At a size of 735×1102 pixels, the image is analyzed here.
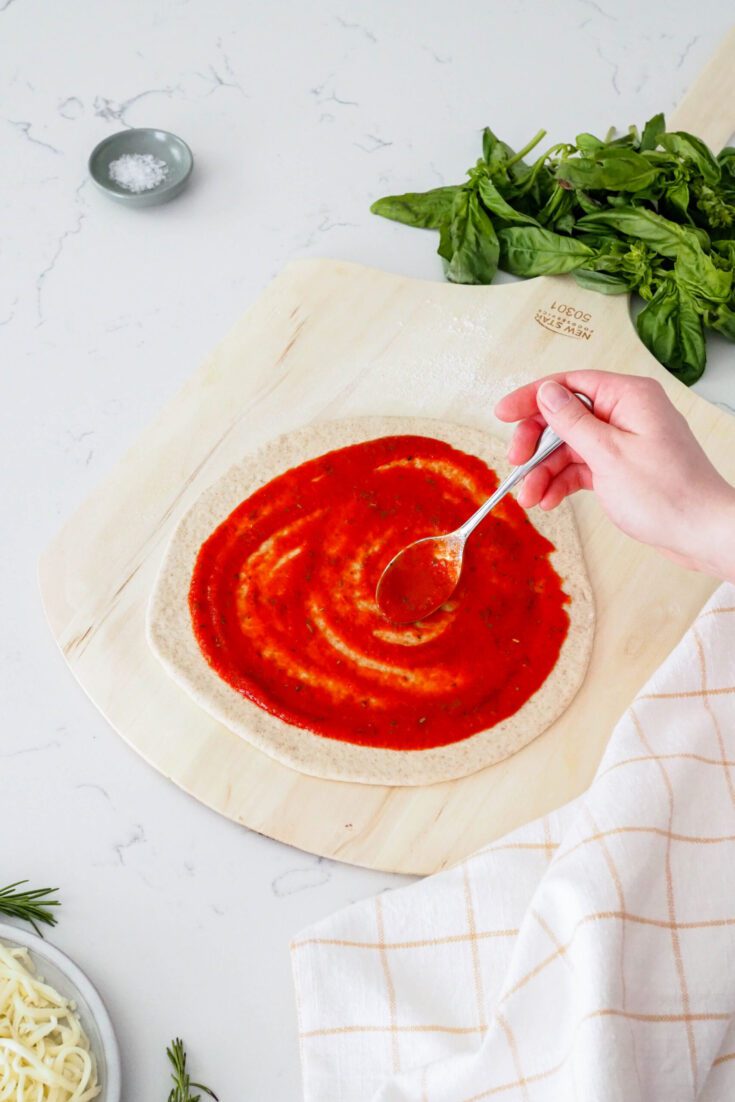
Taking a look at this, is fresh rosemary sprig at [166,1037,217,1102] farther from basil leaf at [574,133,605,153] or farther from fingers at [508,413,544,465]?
basil leaf at [574,133,605,153]

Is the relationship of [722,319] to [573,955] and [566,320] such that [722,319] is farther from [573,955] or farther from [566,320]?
[573,955]

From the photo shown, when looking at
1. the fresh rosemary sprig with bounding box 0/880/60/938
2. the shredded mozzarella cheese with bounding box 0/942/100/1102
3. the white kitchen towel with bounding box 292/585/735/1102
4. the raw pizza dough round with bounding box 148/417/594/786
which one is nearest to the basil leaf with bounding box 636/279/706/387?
the raw pizza dough round with bounding box 148/417/594/786

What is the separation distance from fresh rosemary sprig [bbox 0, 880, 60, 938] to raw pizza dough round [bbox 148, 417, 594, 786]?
476 millimetres

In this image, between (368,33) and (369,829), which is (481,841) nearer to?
(369,829)

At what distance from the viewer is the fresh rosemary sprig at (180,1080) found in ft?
6.25

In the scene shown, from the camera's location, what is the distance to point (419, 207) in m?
3.10

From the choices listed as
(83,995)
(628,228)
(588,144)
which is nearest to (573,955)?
(83,995)

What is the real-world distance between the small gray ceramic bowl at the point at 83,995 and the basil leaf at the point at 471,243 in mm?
1932

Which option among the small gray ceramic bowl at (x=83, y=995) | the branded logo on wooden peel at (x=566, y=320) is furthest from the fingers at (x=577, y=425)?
the small gray ceramic bowl at (x=83, y=995)

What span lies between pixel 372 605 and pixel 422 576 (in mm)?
129

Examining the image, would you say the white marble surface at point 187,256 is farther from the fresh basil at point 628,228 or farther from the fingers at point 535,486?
the fingers at point 535,486

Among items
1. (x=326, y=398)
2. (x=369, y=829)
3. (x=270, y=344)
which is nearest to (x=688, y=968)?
(x=369, y=829)

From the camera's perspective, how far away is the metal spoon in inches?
95.1

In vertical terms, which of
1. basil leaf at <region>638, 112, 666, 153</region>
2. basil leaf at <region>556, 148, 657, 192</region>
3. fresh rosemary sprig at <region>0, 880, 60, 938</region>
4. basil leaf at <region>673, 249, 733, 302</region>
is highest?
basil leaf at <region>638, 112, 666, 153</region>
